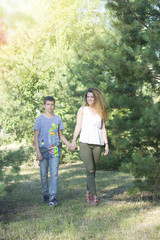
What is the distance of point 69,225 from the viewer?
3.73 metres

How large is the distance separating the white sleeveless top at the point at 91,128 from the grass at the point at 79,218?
3.49 feet

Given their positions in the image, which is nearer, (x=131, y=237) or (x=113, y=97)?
(x=131, y=237)

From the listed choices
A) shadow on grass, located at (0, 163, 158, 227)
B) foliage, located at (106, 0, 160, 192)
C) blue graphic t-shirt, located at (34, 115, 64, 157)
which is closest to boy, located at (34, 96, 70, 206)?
blue graphic t-shirt, located at (34, 115, 64, 157)

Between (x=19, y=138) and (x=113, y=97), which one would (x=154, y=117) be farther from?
(x=19, y=138)

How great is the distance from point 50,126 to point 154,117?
176cm

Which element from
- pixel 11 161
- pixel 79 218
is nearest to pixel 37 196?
pixel 11 161

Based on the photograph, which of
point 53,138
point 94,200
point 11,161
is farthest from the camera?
point 53,138

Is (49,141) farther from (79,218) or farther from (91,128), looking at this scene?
(79,218)

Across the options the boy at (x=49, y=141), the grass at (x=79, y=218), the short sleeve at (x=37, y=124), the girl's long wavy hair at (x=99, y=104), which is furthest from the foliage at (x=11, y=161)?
the girl's long wavy hair at (x=99, y=104)

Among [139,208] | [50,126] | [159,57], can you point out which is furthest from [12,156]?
[159,57]

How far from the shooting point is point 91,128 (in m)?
4.80

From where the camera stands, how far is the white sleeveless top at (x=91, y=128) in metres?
4.74

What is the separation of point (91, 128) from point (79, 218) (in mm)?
1436

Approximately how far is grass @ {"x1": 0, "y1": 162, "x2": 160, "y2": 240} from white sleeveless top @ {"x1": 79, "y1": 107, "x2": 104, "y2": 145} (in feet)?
3.49
